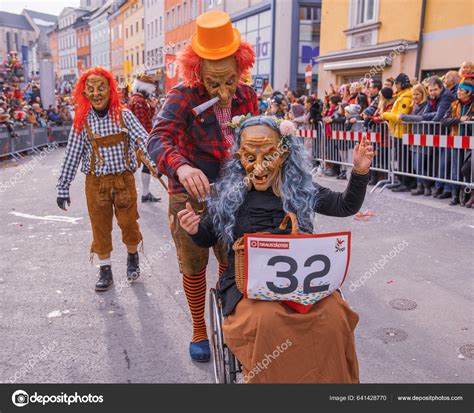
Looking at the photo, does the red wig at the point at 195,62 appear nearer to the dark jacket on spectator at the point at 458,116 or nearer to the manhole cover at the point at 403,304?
the manhole cover at the point at 403,304

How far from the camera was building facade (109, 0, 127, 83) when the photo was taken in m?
64.7

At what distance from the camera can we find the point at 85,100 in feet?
14.3

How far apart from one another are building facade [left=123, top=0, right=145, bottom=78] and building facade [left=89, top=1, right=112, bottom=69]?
770 centimetres

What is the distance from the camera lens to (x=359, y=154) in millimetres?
2574

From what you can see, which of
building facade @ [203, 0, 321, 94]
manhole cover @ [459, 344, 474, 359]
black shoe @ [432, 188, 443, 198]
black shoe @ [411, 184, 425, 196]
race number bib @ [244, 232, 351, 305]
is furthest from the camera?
building facade @ [203, 0, 321, 94]

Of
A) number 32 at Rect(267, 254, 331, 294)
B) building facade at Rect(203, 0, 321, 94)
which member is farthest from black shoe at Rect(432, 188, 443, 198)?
building facade at Rect(203, 0, 321, 94)

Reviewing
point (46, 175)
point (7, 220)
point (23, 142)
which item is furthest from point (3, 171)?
point (7, 220)

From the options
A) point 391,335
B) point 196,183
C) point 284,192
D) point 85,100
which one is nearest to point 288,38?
point 85,100

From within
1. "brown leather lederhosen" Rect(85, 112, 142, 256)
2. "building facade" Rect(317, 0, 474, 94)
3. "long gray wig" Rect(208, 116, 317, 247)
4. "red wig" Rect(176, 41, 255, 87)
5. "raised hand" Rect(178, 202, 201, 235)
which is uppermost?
"building facade" Rect(317, 0, 474, 94)

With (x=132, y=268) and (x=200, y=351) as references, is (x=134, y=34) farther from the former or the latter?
(x=200, y=351)

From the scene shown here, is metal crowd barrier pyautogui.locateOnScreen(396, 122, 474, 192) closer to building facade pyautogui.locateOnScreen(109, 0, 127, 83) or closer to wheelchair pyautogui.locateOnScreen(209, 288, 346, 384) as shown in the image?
wheelchair pyautogui.locateOnScreen(209, 288, 346, 384)

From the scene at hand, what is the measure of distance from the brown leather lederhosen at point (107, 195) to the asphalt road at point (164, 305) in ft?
1.69

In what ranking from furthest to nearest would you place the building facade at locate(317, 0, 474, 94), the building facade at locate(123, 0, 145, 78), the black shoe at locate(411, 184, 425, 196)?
the building facade at locate(123, 0, 145, 78) → the building facade at locate(317, 0, 474, 94) → the black shoe at locate(411, 184, 425, 196)
